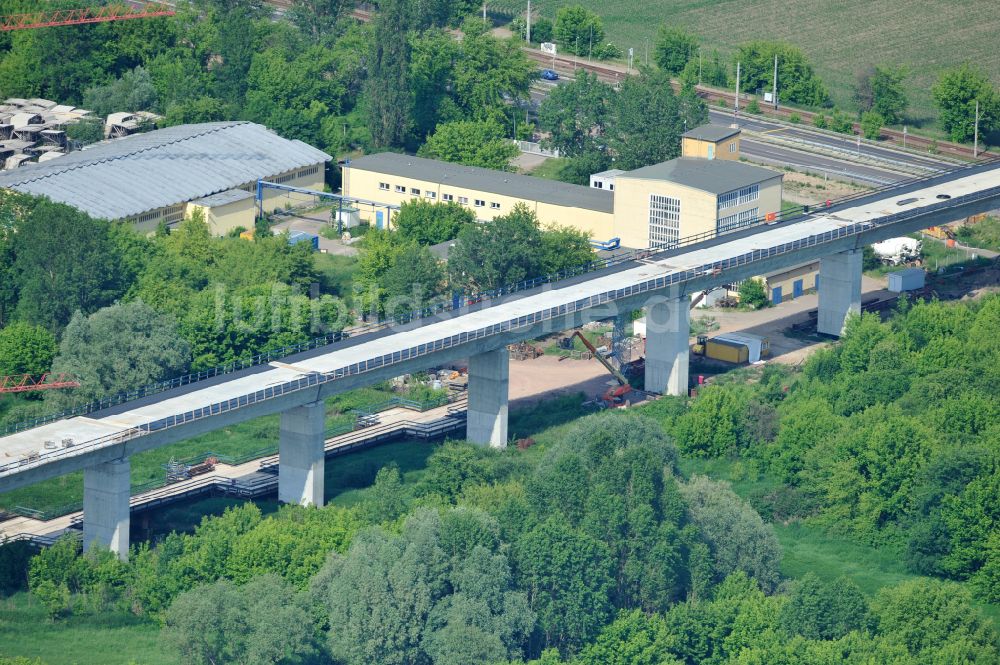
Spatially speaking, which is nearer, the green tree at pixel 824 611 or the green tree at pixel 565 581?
the green tree at pixel 824 611

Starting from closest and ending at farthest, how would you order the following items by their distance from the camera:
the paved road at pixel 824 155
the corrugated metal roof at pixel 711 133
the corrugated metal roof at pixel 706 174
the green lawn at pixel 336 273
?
the green lawn at pixel 336 273
the corrugated metal roof at pixel 706 174
the corrugated metal roof at pixel 711 133
the paved road at pixel 824 155

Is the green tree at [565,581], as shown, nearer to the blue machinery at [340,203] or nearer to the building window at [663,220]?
the building window at [663,220]

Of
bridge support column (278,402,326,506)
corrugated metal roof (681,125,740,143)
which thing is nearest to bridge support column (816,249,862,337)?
corrugated metal roof (681,125,740,143)

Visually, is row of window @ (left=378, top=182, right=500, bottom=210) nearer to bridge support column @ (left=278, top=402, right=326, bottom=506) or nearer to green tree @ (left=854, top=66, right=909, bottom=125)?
bridge support column @ (left=278, top=402, right=326, bottom=506)

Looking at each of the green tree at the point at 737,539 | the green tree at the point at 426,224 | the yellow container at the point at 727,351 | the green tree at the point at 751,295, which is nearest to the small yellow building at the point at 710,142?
the green tree at the point at 751,295

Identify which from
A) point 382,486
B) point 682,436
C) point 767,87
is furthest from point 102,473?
point 767,87

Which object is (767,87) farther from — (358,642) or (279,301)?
(358,642)

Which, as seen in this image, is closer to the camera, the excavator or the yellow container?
the excavator
